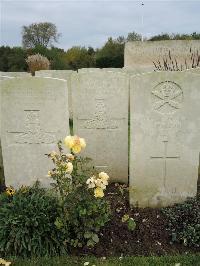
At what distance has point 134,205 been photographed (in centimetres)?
538

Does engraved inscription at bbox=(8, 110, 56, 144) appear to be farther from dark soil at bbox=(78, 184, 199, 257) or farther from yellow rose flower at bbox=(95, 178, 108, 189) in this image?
dark soil at bbox=(78, 184, 199, 257)

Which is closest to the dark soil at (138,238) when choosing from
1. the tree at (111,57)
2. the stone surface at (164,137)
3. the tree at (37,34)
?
the stone surface at (164,137)

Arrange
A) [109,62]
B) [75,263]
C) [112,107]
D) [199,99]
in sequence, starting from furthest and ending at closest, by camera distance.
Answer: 1. [109,62]
2. [112,107]
3. [199,99]
4. [75,263]

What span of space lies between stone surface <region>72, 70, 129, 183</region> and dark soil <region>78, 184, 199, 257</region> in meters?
1.31

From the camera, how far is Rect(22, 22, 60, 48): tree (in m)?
41.7

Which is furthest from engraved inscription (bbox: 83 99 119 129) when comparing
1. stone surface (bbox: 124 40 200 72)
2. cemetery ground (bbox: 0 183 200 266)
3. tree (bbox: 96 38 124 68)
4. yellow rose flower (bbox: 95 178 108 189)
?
tree (bbox: 96 38 124 68)

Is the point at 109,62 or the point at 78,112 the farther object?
the point at 109,62

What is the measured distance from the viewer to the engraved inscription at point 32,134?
17.0 feet

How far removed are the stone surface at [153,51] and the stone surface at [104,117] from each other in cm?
819

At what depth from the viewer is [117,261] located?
14.5ft

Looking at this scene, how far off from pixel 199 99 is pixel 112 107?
1514 mm

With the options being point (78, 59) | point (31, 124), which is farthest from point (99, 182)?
point (78, 59)

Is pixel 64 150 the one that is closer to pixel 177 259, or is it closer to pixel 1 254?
pixel 1 254

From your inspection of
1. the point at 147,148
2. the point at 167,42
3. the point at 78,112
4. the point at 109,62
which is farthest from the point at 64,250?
the point at 109,62
